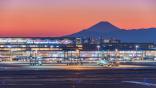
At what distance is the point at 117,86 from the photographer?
39375 millimetres

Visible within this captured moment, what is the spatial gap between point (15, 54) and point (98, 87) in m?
163

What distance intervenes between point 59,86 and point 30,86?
83.5 inches

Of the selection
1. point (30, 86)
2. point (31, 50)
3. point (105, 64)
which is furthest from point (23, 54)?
point (30, 86)

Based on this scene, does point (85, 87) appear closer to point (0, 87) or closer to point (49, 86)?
point (49, 86)

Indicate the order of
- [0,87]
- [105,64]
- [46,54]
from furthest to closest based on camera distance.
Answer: [46,54], [105,64], [0,87]

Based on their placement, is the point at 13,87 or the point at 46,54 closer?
the point at 13,87

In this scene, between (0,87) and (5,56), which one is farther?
(5,56)

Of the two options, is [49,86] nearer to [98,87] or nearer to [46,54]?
[98,87]

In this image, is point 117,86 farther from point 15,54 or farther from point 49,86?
point 15,54

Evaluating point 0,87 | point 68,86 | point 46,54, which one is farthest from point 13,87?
point 46,54

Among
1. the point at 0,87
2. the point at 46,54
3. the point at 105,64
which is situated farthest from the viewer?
the point at 46,54

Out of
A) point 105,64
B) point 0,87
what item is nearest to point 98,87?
point 0,87

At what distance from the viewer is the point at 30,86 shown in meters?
40.2

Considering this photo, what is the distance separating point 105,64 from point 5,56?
97.4 metres
